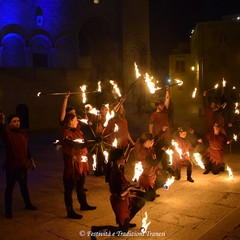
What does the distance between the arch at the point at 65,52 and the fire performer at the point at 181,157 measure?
20301mm

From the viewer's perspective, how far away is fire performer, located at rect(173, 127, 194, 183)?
28.8ft

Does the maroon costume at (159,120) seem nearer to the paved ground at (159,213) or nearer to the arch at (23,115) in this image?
the paved ground at (159,213)

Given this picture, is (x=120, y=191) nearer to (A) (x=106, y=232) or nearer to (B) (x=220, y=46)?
(A) (x=106, y=232)

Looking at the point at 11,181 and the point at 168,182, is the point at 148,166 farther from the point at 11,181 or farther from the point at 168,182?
the point at 11,181

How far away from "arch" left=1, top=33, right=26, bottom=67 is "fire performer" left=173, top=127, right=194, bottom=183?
20.2 m

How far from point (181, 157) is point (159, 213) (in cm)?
261

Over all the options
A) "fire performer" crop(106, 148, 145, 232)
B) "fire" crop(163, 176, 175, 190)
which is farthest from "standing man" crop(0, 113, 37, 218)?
"fire" crop(163, 176, 175, 190)

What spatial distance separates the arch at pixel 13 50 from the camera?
26539mm

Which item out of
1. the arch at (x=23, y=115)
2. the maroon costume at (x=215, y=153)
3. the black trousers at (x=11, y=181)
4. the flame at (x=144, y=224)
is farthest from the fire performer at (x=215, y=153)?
the arch at (x=23, y=115)

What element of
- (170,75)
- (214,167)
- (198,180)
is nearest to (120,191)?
(198,180)

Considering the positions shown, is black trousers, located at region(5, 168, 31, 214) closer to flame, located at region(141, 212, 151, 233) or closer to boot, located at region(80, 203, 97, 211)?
boot, located at region(80, 203, 97, 211)

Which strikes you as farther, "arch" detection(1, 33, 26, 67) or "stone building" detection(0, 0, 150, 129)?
"arch" detection(1, 33, 26, 67)

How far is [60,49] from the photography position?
27.9 meters

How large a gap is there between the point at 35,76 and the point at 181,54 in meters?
30.7
